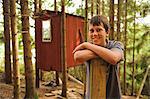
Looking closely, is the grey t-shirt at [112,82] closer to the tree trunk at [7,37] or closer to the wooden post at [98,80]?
the wooden post at [98,80]

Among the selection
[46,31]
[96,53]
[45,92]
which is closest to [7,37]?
[46,31]

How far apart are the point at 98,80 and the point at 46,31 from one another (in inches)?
477

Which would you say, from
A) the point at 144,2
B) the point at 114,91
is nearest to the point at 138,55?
the point at 144,2

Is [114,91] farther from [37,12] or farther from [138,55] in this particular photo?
[138,55]

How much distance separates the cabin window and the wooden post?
1185 cm

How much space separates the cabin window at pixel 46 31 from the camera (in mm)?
13143

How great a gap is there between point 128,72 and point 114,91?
67.5 feet

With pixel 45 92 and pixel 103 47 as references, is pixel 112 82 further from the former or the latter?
pixel 45 92

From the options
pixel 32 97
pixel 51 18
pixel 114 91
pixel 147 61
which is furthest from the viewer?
pixel 147 61

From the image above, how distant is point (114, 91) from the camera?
155 centimetres

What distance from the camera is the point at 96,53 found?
139 cm

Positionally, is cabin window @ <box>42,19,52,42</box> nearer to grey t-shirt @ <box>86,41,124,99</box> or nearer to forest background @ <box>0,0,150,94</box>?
forest background @ <box>0,0,150,94</box>

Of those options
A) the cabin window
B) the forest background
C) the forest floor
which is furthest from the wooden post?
→ the forest background

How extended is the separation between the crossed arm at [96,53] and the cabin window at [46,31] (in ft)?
38.4
